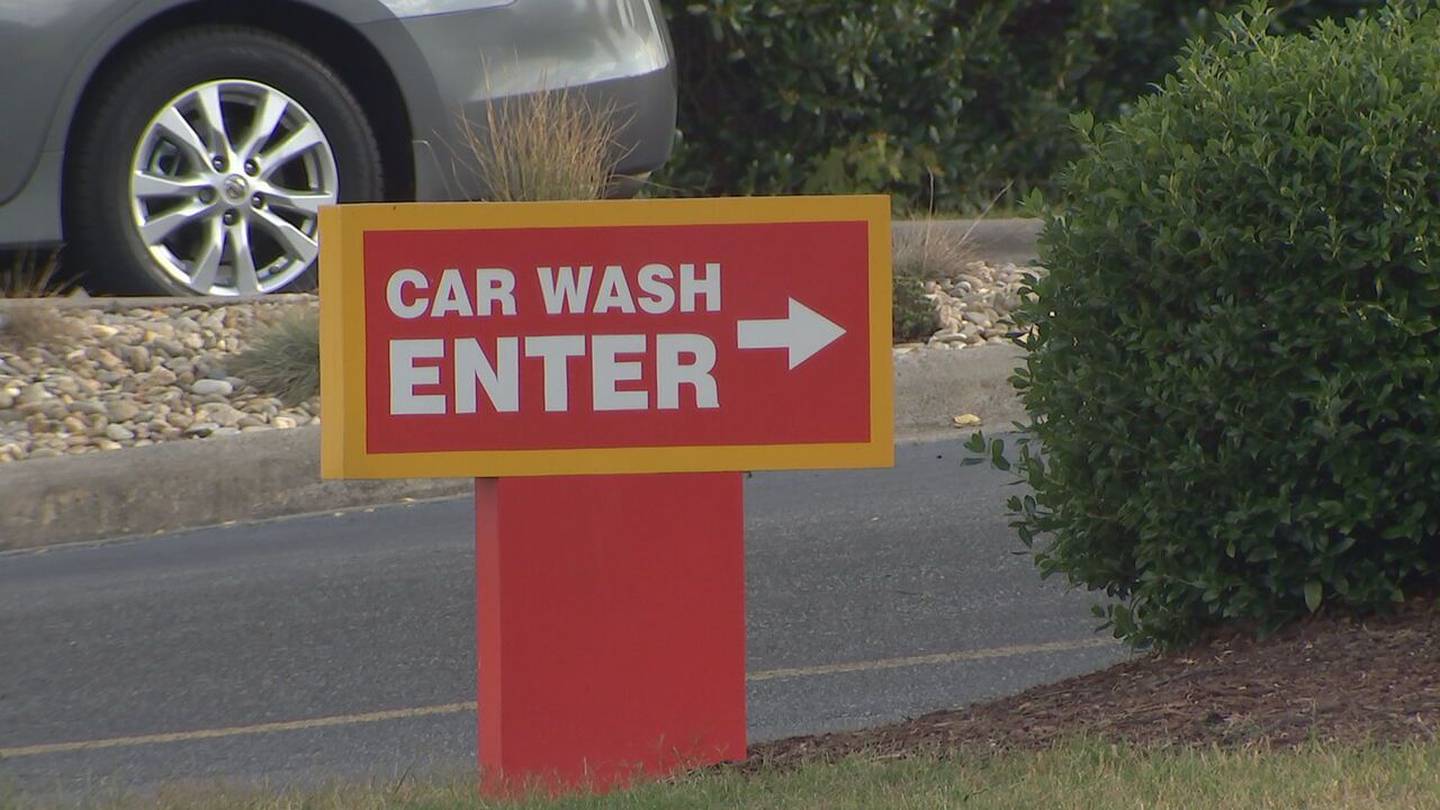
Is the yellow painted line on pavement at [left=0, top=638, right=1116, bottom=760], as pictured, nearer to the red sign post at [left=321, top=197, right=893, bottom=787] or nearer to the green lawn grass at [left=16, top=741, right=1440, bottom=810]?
the green lawn grass at [left=16, top=741, right=1440, bottom=810]

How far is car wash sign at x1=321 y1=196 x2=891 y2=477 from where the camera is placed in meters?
4.04

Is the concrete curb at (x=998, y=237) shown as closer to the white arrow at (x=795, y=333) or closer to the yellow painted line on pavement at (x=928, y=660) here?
the yellow painted line on pavement at (x=928, y=660)

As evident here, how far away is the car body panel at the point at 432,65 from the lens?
310 inches

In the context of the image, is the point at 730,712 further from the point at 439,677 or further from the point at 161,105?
the point at 161,105

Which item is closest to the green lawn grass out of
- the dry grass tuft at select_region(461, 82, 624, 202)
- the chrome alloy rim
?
the chrome alloy rim

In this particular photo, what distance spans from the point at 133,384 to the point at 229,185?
0.90 m

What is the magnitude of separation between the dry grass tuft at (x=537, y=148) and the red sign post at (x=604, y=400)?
4.33m

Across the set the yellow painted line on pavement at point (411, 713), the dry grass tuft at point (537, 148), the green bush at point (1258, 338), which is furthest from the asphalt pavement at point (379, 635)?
the dry grass tuft at point (537, 148)

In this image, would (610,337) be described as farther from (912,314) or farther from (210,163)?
(912,314)

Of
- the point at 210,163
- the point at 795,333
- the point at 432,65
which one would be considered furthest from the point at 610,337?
the point at 432,65

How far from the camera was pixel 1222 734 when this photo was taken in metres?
4.04

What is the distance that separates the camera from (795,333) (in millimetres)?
4109

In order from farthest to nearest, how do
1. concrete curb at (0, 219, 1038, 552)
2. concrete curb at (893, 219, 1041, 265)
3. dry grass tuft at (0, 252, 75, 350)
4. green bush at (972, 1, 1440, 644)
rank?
concrete curb at (893, 219, 1041, 265) < dry grass tuft at (0, 252, 75, 350) < concrete curb at (0, 219, 1038, 552) < green bush at (972, 1, 1440, 644)

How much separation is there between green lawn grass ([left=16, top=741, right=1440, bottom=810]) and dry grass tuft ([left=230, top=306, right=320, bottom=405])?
3814mm
